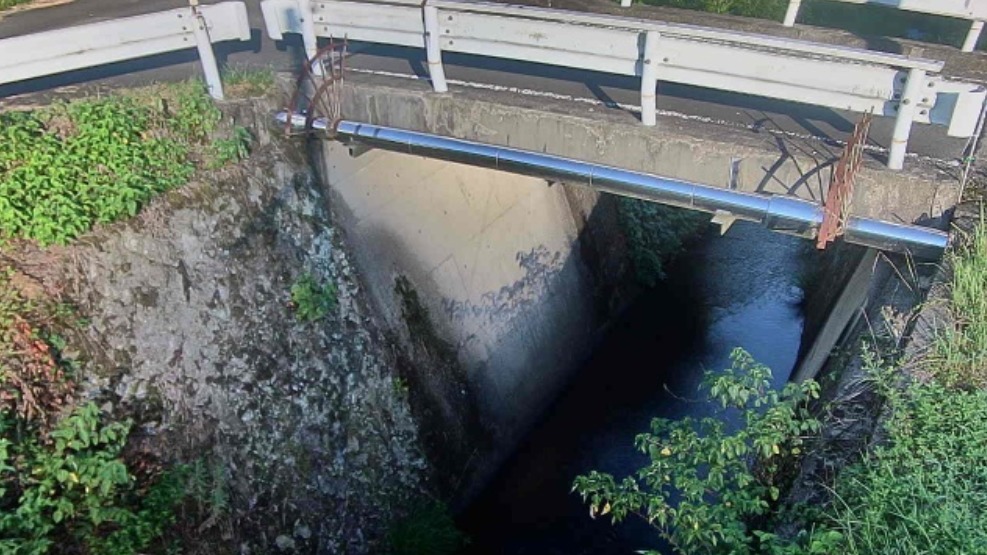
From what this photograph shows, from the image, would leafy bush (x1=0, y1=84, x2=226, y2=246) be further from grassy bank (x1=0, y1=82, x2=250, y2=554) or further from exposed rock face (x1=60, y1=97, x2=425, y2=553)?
exposed rock face (x1=60, y1=97, x2=425, y2=553)

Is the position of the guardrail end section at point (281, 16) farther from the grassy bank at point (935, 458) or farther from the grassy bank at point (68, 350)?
the grassy bank at point (935, 458)

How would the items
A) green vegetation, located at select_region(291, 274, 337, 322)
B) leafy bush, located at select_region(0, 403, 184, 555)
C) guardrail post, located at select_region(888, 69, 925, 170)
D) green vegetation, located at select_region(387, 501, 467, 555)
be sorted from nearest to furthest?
1. leafy bush, located at select_region(0, 403, 184, 555)
2. guardrail post, located at select_region(888, 69, 925, 170)
3. green vegetation, located at select_region(291, 274, 337, 322)
4. green vegetation, located at select_region(387, 501, 467, 555)

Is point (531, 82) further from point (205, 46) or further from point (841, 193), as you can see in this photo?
point (841, 193)

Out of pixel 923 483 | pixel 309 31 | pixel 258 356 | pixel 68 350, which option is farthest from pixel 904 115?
pixel 68 350

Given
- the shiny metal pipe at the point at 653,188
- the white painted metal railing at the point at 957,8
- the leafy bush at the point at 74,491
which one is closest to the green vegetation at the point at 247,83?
the shiny metal pipe at the point at 653,188

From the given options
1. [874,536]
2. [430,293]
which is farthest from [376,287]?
[874,536]

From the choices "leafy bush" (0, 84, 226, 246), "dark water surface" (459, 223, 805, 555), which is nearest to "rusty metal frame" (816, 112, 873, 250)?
"dark water surface" (459, 223, 805, 555)

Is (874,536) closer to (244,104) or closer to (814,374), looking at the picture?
(814,374)
